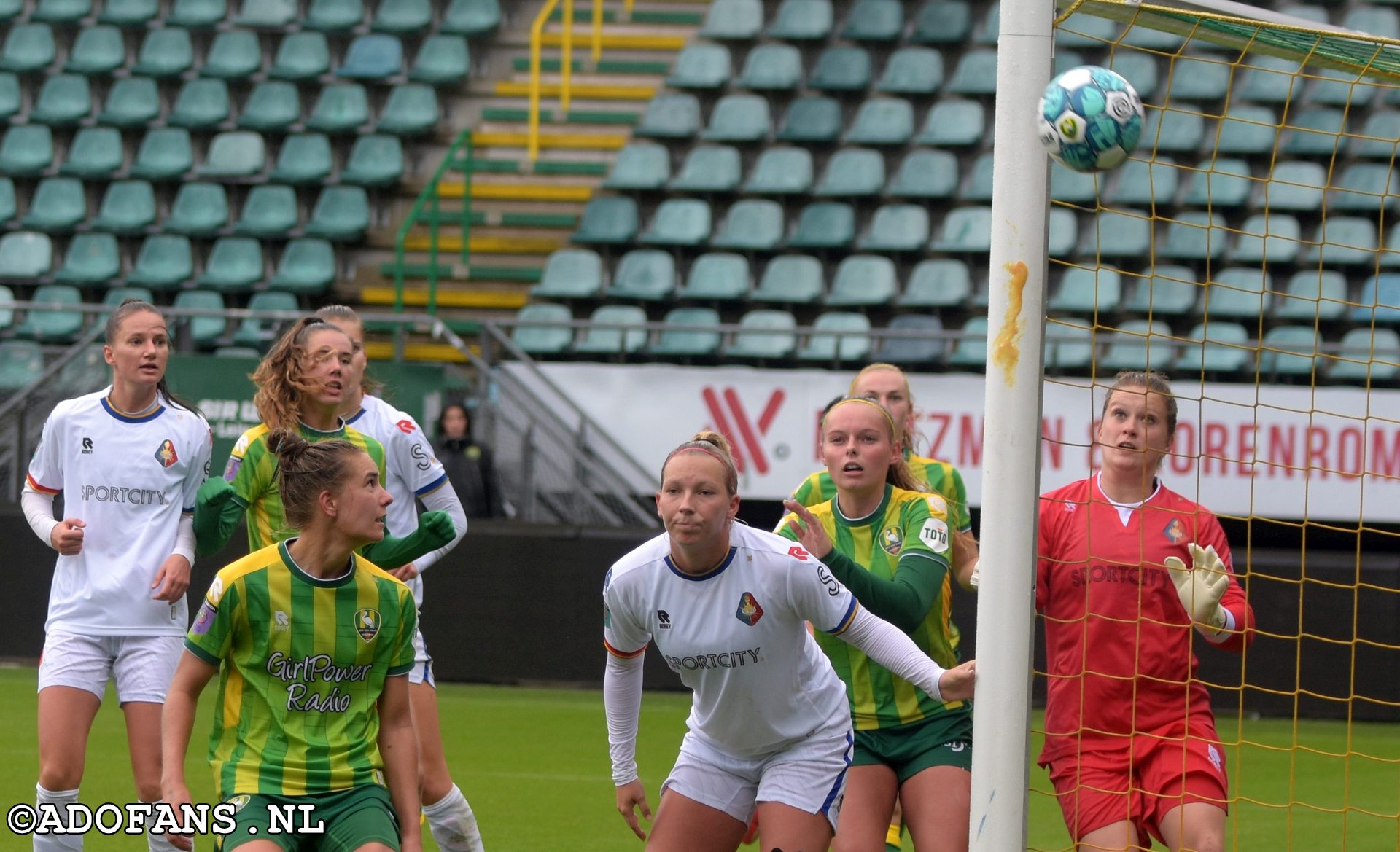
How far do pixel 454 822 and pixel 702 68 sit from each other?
1043 centimetres

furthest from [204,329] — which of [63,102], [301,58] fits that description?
[63,102]

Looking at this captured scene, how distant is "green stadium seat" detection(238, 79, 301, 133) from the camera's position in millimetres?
14898

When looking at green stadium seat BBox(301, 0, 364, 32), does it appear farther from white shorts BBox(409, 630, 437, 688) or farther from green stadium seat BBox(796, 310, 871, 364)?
white shorts BBox(409, 630, 437, 688)

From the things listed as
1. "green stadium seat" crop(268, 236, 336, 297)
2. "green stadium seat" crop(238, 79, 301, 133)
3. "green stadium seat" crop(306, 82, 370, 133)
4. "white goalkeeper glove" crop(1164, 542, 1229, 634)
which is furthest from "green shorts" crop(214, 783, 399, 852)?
"green stadium seat" crop(238, 79, 301, 133)

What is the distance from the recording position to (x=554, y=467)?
34.7 feet

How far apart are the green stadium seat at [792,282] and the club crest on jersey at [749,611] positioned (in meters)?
8.76

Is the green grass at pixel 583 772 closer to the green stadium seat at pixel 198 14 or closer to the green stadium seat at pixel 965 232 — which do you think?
the green stadium seat at pixel 965 232

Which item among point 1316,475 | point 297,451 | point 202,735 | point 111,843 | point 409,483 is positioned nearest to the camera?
point 297,451

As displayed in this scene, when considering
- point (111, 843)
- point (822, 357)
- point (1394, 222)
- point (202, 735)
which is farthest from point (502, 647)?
point (1394, 222)

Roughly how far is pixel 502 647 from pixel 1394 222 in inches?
311

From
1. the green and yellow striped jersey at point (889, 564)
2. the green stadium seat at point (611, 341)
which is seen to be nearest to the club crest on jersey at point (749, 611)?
the green and yellow striped jersey at point (889, 564)

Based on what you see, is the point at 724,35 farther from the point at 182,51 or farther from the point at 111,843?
the point at 111,843

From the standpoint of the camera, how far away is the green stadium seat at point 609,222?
44.8ft

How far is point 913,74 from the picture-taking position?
14484mm
